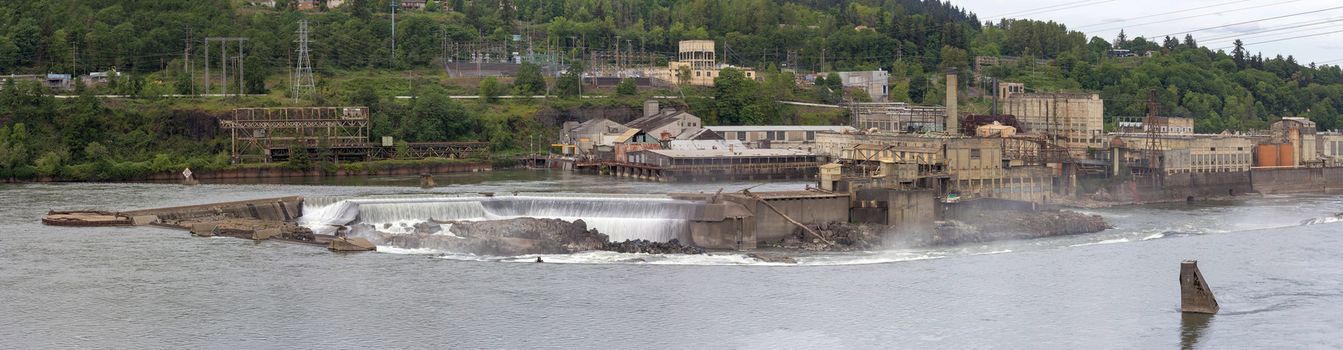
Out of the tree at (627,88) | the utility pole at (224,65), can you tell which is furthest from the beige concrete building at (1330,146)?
the utility pole at (224,65)

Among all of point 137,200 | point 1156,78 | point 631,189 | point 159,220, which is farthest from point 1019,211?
point 1156,78

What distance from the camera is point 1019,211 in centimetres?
4784

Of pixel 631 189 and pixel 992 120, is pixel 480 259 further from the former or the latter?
pixel 992 120

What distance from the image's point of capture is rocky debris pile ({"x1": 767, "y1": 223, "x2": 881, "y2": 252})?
40.4 meters

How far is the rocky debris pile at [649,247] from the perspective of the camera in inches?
1527

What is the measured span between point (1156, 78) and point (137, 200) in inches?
3185

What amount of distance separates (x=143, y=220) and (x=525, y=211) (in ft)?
37.8

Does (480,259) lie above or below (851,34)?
below

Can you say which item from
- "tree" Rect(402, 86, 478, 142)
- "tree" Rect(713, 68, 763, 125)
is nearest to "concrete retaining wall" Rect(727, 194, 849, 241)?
"tree" Rect(402, 86, 478, 142)

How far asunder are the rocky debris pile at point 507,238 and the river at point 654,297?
39.8 inches

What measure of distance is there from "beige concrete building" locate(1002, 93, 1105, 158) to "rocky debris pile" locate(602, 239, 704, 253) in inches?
1189

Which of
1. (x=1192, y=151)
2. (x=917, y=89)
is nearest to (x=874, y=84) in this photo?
(x=917, y=89)

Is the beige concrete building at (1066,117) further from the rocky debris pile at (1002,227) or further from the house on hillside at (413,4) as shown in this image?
the house on hillside at (413,4)

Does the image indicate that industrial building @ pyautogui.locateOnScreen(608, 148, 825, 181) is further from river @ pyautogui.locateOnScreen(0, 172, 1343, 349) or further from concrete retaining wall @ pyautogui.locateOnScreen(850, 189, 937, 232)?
river @ pyautogui.locateOnScreen(0, 172, 1343, 349)
